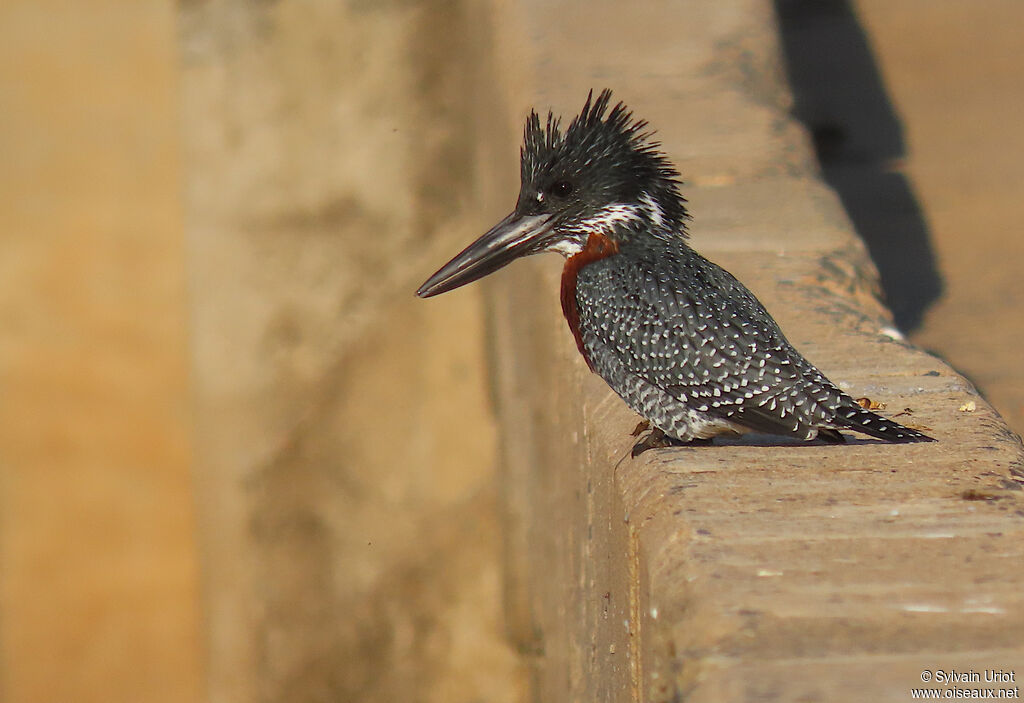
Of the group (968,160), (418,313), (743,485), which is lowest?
(743,485)

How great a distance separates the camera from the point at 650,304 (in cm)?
266

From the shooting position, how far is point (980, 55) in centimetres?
695

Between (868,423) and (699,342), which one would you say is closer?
(868,423)

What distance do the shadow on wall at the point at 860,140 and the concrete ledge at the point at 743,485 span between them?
92 centimetres

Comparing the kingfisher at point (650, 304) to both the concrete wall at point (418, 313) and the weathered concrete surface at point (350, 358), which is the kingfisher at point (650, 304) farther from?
the weathered concrete surface at point (350, 358)

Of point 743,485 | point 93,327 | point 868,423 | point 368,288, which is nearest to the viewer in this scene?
point 743,485

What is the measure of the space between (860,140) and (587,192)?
389 cm

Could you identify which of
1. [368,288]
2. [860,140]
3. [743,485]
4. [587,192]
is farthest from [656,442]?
[860,140]

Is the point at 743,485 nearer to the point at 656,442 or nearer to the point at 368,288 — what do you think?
the point at 656,442

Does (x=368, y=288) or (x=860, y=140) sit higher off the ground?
(x=860, y=140)

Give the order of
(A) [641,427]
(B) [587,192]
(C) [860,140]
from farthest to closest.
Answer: (C) [860,140], (B) [587,192], (A) [641,427]

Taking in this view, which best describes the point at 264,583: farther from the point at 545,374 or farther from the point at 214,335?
the point at 545,374

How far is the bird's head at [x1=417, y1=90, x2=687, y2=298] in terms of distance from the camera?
111 inches

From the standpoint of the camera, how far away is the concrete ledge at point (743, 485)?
1.84m
